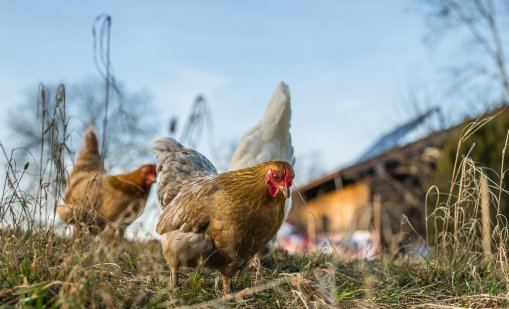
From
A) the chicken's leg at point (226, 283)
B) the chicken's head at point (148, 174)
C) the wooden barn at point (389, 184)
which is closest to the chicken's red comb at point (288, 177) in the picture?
the chicken's leg at point (226, 283)

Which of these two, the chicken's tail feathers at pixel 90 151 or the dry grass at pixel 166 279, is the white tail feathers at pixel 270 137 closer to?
the dry grass at pixel 166 279

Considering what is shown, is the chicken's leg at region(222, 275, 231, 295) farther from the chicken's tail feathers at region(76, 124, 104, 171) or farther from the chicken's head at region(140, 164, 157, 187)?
the chicken's tail feathers at region(76, 124, 104, 171)

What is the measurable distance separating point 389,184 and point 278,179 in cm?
1222

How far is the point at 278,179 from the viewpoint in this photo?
317 centimetres

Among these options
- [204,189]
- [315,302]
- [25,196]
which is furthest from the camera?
[204,189]

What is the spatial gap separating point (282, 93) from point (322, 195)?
13512mm

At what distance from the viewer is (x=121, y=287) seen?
286 centimetres

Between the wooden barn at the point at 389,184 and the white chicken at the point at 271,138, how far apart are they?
6.52 metres

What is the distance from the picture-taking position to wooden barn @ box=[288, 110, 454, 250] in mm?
13250

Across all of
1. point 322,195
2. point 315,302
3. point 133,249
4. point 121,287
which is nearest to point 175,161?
point 133,249

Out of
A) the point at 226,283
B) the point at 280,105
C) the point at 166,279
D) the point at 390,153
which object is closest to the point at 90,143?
the point at 280,105

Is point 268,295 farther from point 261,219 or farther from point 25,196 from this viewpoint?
point 25,196

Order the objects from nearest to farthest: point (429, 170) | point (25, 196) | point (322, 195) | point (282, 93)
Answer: point (25, 196) < point (282, 93) < point (429, 170) < point (322, 195)

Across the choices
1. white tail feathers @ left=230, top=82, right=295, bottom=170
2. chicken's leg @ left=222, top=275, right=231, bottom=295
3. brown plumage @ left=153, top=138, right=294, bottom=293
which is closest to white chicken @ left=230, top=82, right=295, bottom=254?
white tail feathers @ left=230, top=82, right=295, bottom=170
